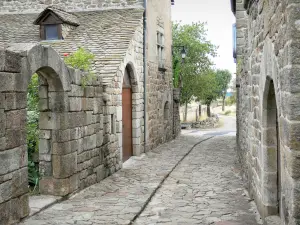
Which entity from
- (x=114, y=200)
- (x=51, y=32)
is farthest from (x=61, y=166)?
(x=51, y=32)

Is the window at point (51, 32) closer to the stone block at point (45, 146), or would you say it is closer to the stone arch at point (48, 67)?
the stone arch at point (48, 67)

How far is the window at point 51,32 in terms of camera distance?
1180 centimetres

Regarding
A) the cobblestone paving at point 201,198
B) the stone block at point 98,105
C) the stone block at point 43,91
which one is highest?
the stone block at point 43,91

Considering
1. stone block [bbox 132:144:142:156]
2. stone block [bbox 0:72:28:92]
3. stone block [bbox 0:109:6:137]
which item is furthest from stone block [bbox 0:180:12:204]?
stone block [bbox 132:144:142:156]

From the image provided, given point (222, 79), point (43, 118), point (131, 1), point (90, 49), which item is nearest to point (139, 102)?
point (90, 49)

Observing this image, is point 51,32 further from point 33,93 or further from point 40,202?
point 40,202

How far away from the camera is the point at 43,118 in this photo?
22.1 feet

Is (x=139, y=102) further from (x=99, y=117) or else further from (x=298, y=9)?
(x=298, y=9)

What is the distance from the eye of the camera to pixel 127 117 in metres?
11.5

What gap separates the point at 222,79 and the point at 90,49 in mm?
38857

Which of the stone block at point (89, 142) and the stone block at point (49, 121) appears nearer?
the stone block at point (49, 121)

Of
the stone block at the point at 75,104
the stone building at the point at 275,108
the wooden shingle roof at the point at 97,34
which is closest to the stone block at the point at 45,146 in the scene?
the stone block at the point at 75,104

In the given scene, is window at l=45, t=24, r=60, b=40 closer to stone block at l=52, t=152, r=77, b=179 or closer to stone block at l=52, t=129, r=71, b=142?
stone block at l=52, t=129, r=71, b=142

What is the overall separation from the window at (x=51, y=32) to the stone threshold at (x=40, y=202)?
6.41m
